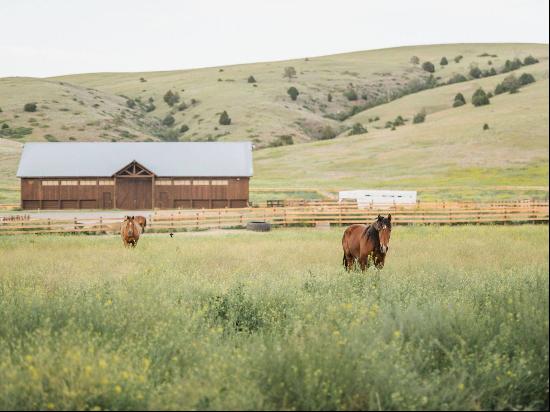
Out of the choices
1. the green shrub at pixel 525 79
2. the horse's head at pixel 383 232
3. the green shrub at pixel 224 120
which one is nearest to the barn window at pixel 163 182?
the horse's head at pixel 383 232

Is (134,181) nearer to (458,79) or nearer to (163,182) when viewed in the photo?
(163,182)

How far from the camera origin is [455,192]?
59250 mm

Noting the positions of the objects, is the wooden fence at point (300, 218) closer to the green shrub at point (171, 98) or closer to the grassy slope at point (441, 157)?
the grassy slope at point (441, 157)

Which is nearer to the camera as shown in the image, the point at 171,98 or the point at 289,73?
the point at 171,98

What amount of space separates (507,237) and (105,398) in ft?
72.7

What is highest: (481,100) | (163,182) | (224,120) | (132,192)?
(481,100)

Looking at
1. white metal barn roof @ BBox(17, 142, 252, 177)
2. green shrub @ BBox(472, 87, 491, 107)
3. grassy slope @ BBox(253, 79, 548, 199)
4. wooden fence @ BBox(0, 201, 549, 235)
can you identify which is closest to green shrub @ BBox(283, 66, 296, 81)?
green shrub @ BBox(472, 87, 491, 107)

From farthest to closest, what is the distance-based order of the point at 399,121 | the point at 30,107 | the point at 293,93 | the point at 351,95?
the point at 351,95
the point at 293,93
the point at 399,121
the point at 30,107

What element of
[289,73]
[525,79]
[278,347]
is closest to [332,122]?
[525,79]

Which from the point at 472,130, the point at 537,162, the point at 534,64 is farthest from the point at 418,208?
the point at 534,64

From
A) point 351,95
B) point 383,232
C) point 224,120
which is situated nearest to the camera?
point 383,232

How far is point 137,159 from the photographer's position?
4956 cm

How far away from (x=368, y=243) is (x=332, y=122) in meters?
123

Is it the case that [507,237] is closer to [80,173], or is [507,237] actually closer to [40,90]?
[80,173]
